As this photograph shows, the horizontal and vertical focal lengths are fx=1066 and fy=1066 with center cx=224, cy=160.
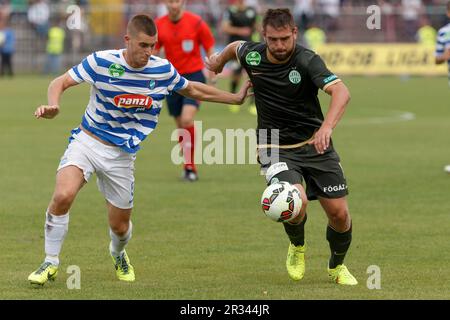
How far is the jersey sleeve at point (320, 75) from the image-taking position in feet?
27.2

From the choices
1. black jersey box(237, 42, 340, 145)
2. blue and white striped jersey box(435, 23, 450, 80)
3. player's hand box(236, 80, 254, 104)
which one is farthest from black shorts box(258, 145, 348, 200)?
blue and white striped jersey box(435, 23, 450, 80)

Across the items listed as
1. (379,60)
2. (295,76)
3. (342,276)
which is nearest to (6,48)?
(379,60)

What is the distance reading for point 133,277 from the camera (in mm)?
8781

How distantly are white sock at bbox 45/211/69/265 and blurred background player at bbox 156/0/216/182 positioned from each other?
6957 mm

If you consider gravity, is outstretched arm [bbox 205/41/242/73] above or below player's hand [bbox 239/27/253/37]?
above

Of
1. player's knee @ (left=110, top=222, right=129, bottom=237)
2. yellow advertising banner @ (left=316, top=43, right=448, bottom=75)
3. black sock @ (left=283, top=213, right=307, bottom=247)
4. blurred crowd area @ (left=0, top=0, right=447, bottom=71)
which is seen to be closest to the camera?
player's knee @ (left=110, top=222, right=129, bottom=237)

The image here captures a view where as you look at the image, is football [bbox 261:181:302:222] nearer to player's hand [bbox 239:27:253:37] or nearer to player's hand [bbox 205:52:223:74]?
player's hand [bbox 205:52:223:74]

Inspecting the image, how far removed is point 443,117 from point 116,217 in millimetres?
17243

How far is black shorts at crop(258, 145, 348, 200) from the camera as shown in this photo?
855cm

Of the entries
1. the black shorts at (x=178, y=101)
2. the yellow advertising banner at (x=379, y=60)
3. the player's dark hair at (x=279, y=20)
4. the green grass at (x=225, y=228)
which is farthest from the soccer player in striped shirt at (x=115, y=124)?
the yellow advertising banner at (x=379, y=60)
